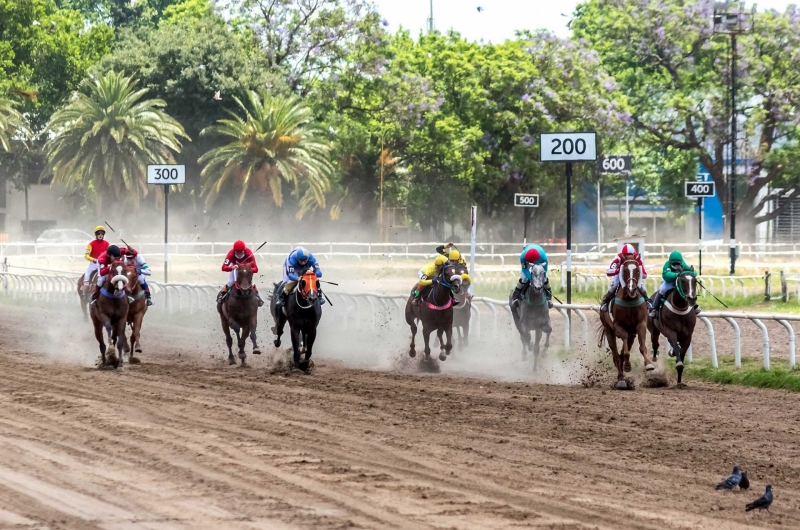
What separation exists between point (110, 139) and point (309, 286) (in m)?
36.4

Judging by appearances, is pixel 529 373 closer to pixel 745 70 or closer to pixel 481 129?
pixel 745 70

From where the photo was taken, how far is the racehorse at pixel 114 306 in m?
15.7

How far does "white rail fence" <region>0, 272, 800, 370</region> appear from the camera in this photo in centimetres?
1543

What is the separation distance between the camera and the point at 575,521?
7.04 meters

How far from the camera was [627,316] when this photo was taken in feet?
47.5

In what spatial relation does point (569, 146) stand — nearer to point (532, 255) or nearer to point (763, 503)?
point (532, 255)

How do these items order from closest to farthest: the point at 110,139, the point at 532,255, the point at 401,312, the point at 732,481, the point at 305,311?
the point at 732,481 < the point at 305,311 < the point at 532,255 < the point at 401,312 < the point at 110,139

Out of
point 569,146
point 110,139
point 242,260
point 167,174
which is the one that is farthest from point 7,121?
point 569,146

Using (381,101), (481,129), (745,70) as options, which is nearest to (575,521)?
(745,70)

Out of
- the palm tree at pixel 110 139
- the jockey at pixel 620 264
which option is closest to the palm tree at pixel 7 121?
the palm tree at pixel 110 139

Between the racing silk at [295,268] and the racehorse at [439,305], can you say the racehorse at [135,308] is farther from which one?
the racehorse at [439,305]

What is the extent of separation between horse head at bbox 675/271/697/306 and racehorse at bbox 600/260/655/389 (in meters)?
0.45

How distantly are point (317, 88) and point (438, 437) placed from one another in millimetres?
47964

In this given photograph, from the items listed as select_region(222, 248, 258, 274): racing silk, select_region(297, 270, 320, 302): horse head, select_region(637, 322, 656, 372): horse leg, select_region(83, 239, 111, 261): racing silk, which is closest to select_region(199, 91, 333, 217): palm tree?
select_region(83, 239, 111, 261): racing silk
